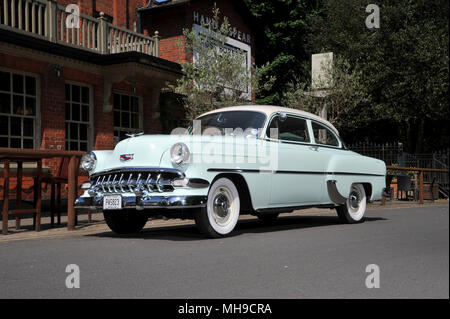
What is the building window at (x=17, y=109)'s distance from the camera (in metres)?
13.1

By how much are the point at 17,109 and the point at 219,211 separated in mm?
8189

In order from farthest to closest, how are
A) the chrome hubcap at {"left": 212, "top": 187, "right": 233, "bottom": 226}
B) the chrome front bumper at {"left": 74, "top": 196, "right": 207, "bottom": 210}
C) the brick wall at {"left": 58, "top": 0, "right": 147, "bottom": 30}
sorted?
the brick wall at {"left": 58, "top": 0, "right": 147, "bottom": 30}
the chrome hubcap at {"left": 212, "top": 187, "right": 233, "bottom": 226}
the chrome front bumper at {"left": 74, "top": 196, "right": 207, "bottom": 210}

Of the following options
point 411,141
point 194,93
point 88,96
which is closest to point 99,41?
point 88,96

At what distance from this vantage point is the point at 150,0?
21.4 metres

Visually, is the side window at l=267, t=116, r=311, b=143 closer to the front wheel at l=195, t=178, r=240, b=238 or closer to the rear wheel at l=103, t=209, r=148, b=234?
the front wheel at l=195, t=178, r=240, b=238

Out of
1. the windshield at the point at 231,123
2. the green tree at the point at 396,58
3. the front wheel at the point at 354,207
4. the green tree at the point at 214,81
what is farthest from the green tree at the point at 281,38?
the windshield at the point at 231,123

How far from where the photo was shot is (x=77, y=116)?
15.1 meters

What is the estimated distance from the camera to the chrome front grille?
6.64 m

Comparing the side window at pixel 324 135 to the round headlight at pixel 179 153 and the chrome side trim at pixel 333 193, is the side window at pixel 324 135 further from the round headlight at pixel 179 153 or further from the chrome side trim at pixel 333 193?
the round headlight at pixel 179 153

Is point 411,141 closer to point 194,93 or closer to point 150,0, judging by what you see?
point 150,0

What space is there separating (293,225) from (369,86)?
19.8 meters

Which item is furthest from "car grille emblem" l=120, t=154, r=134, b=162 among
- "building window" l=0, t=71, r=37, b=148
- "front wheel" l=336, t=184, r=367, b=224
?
"building window" l=0, t=71, r=37, b=148

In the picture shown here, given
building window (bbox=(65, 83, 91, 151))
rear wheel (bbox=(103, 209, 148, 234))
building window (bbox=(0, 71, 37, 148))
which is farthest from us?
building window (bbox=(65, 83, 91, 151))

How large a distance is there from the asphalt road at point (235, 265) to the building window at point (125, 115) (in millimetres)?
9287
